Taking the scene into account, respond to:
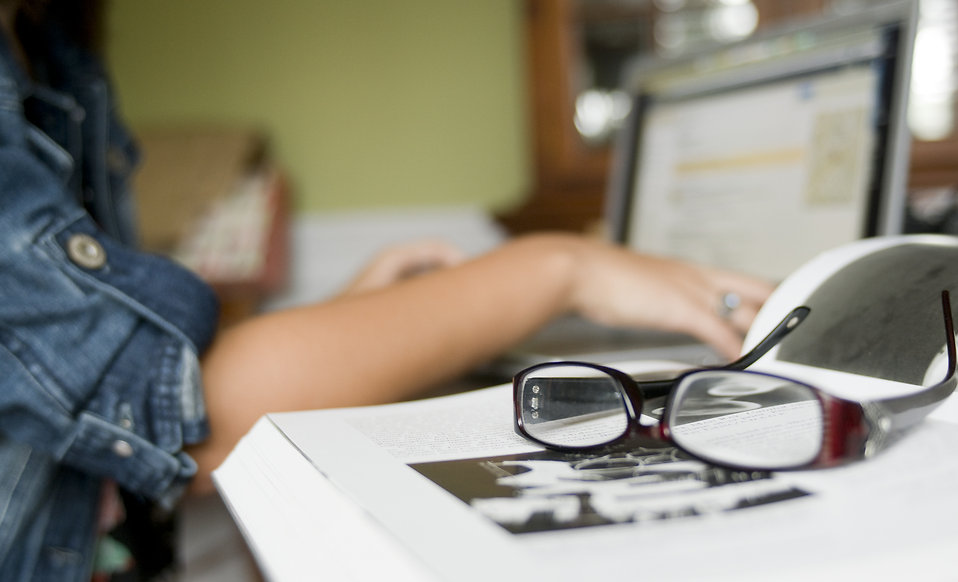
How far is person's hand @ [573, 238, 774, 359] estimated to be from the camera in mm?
456

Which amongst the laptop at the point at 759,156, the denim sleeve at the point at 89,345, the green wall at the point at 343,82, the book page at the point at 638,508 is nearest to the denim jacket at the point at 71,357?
the denim sleeve at the point at 89,345

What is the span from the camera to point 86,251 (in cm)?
34

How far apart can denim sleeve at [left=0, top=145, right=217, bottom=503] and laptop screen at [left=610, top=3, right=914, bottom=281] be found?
1.54 feet

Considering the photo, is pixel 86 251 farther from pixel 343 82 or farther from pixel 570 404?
pixel 343 82

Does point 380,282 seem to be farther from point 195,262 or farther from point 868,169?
point 195,262

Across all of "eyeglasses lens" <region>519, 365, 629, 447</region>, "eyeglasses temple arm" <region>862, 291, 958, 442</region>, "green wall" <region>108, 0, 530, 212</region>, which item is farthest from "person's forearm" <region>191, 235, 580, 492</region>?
"green wall" <region>108, 0, 530, 212</region>

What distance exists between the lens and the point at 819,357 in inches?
12.3

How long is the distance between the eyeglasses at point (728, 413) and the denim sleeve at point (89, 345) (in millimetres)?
186

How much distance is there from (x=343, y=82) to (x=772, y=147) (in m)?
1.33

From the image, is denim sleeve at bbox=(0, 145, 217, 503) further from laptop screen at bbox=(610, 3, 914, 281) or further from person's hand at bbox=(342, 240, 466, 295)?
laptop screen at bbox=(610, 3, 914, 281)

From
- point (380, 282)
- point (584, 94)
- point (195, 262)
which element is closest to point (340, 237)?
point (195, 262)

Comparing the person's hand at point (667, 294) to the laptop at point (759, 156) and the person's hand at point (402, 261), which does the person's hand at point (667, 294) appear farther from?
the person's hand at point (402, 261)

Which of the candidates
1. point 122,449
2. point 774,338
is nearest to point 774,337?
point 774,338

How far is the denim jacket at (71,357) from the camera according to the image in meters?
0.32
